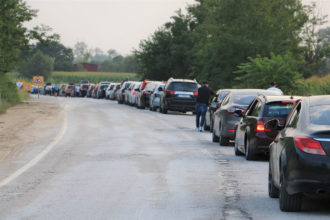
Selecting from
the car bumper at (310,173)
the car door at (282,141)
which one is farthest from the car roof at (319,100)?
the car bumper at (310,173)

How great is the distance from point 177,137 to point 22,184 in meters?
11.5

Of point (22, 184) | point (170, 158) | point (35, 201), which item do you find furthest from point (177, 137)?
point (35, 201)

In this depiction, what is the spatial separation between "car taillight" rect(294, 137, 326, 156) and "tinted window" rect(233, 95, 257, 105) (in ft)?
37.1

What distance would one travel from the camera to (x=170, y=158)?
53.9 ft

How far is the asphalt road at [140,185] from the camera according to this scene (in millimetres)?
9242

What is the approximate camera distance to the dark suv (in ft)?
131

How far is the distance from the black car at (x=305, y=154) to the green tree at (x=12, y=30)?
37.6 metres

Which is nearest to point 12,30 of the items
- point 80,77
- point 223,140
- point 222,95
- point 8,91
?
point 8,91

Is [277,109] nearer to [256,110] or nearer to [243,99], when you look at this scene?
[256,110]

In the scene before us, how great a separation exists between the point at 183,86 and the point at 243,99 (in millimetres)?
19861

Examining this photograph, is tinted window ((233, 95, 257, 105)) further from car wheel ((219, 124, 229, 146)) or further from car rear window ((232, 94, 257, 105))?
car wheel ((219, 124, 229, 146))

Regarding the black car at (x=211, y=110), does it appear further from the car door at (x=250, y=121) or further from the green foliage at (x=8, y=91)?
the green foliage at (x=8, y=91)

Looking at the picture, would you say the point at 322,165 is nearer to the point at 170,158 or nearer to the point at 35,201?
the point at 35,201

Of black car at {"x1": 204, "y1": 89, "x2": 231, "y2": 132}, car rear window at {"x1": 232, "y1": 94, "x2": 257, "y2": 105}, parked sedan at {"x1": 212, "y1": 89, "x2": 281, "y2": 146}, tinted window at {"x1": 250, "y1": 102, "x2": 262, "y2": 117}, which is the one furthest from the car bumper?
black car at {"x1": 204, "y1": 89, "x2": 231, "y2": 132}
